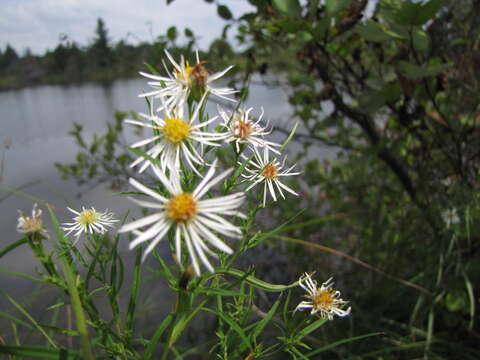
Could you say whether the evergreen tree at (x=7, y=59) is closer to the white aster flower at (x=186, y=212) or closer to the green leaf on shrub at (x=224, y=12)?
the green leaf on shrub at (x=224, y=12)

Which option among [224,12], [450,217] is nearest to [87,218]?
[224,12]

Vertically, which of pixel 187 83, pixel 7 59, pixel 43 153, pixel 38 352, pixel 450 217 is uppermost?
pixel 7 59

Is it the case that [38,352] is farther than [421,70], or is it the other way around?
[421,70]

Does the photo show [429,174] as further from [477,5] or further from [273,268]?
[273,268]

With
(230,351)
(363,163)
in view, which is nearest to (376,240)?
(363,163)

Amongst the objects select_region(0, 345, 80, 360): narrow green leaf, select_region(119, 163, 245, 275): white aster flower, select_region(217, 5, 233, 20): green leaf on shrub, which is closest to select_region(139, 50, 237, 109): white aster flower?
select_region(119, 163, 245, 275): white aster flower

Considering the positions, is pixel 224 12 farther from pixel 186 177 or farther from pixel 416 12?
pixel 186 177
